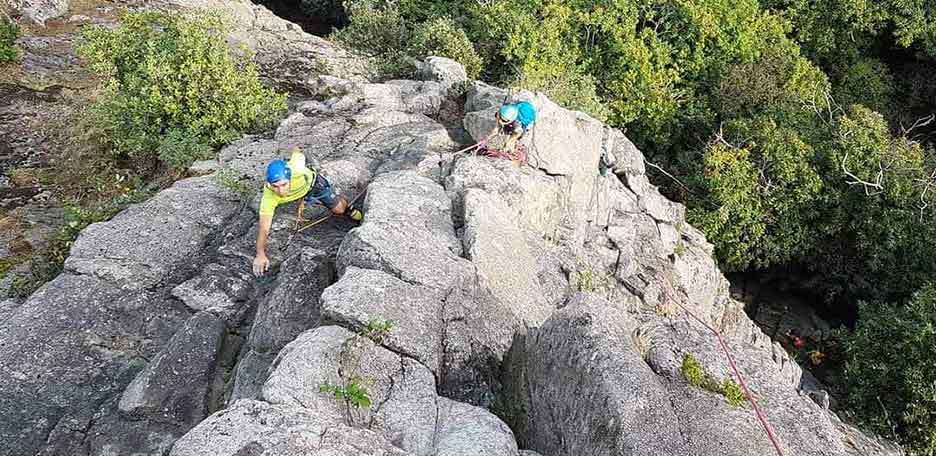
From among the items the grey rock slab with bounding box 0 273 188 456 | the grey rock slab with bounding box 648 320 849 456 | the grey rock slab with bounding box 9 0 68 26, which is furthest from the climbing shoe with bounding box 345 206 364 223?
the grey rock slab with bounding box 9 0 68 26

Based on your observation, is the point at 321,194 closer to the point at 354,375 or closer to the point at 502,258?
the point at 502,258

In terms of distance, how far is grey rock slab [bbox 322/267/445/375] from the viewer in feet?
A: 23.9

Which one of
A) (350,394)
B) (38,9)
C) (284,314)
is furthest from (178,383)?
(38,9)

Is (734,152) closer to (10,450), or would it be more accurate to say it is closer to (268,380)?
(268,380)

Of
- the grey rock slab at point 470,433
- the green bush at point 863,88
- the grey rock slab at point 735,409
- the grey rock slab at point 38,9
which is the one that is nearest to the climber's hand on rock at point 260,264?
the grey rock slab at point 470,433

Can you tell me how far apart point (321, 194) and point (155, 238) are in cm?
289

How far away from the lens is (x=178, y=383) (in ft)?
26.4

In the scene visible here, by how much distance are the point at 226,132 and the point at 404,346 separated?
917 centimetres

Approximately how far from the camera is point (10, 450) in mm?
7863

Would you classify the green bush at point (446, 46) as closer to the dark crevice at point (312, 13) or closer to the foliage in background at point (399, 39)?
the foliage in background at point (399, 39)

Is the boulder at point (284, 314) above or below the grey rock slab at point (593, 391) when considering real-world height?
below

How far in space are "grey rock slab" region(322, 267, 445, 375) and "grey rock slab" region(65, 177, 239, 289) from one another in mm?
4201

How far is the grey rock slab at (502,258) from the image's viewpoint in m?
9.08

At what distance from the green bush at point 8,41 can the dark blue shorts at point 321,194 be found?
1347cm
